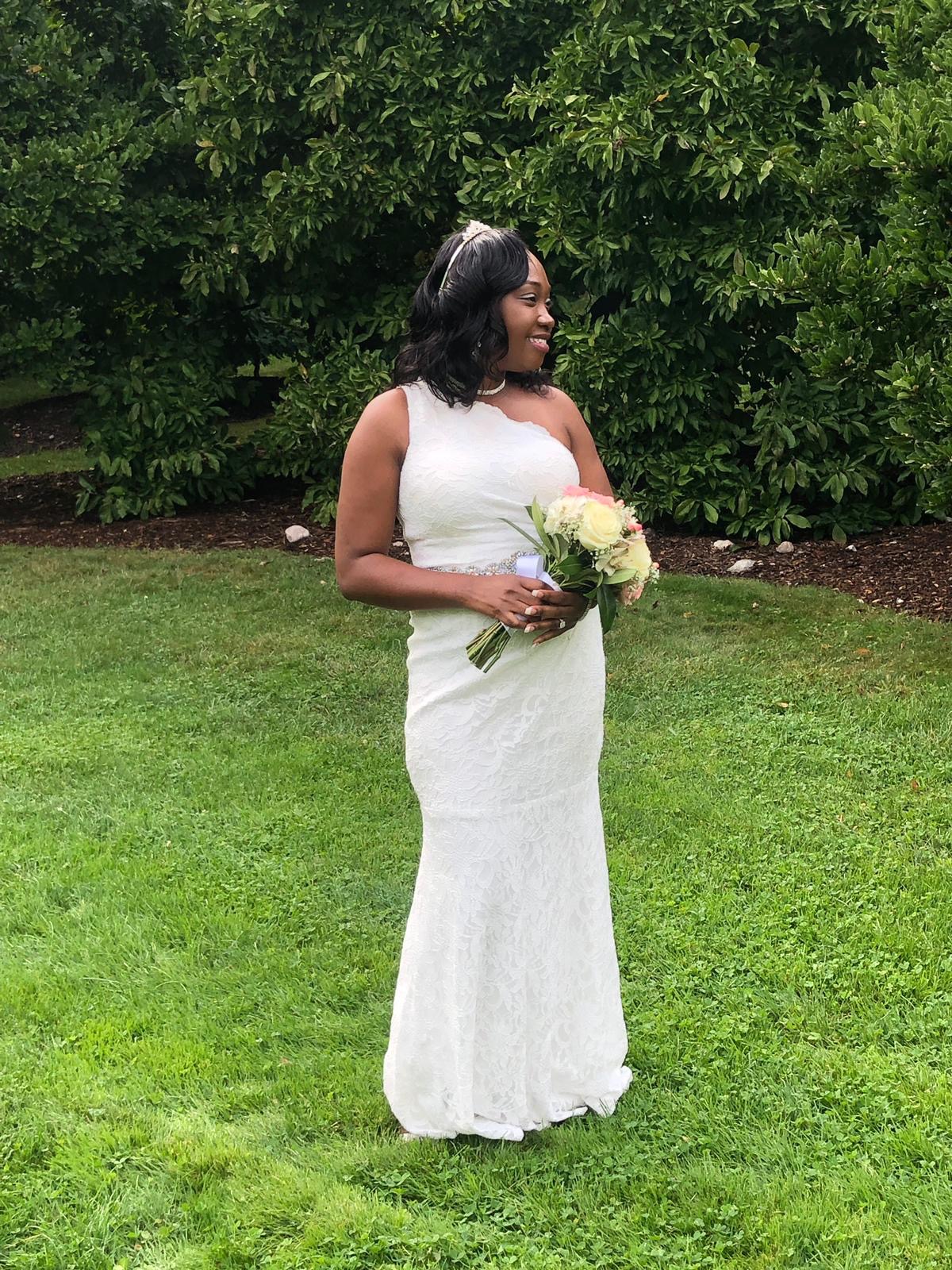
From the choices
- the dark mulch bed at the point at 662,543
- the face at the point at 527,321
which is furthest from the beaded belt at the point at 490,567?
the dark mulch bed at the point at 662,543

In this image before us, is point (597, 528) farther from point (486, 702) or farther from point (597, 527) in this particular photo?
point (486, 702)

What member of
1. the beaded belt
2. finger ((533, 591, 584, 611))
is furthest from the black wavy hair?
finger ((533, 591, 584, 611))

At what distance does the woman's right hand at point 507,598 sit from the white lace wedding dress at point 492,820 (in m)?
0.07

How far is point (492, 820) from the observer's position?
10.4 ft

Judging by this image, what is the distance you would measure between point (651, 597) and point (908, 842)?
3852 millimetres

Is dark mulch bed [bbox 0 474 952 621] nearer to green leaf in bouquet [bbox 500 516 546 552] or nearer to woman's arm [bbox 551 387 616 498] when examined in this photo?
woman's arm [bbox 551 387 616 498]

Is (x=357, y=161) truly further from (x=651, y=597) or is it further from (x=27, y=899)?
(x=27, y=899)

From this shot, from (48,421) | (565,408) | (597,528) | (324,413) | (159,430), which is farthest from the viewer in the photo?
(48,421)

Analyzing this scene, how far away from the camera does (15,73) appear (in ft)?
34.8

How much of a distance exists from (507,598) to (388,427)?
0.52 metres

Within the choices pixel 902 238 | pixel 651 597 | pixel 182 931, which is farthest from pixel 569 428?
pixel 651 597

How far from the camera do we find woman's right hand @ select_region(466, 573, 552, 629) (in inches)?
117

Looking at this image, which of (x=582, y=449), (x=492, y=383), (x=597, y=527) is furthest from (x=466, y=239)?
(x=597, y=527)

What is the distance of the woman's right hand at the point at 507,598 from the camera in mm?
2971
